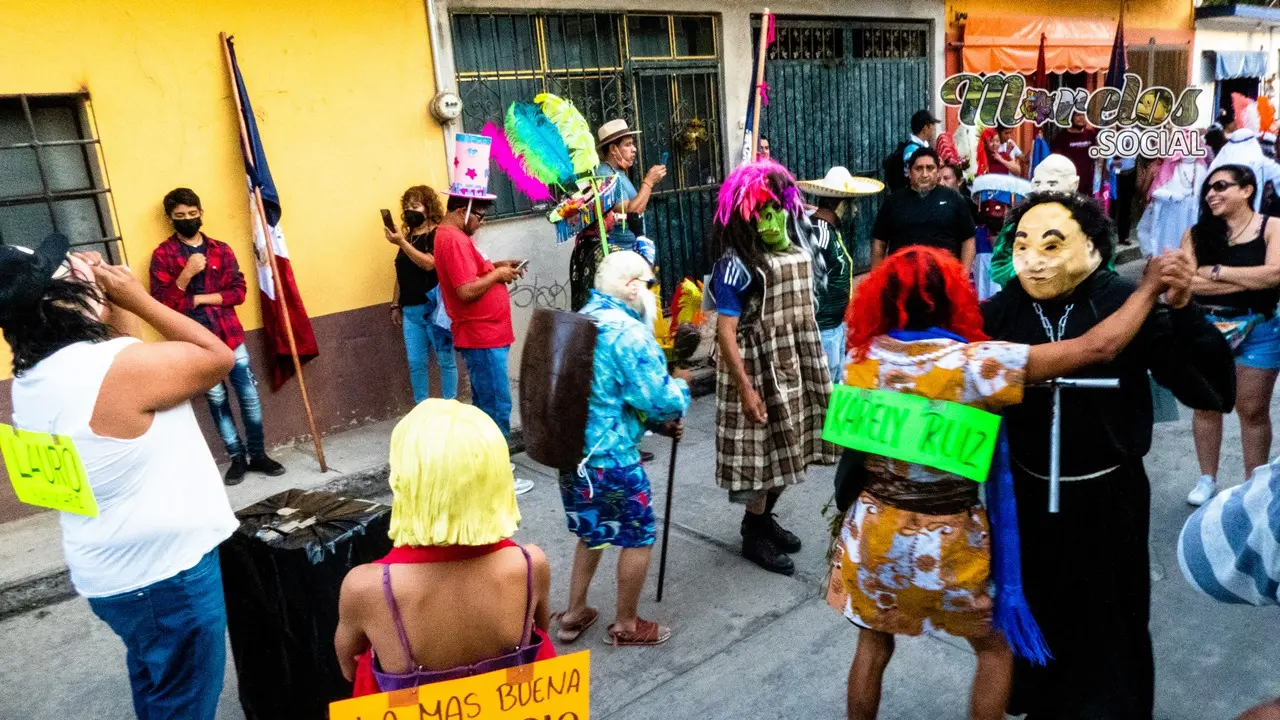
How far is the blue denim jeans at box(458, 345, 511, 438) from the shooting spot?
5398 mm

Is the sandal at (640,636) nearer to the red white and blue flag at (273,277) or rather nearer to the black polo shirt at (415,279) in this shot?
the black polo shirt at (415,279)

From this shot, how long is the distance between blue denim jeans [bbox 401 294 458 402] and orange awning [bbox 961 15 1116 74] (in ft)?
26.8

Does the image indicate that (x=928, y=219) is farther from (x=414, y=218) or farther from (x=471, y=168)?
(x=414, y=218)

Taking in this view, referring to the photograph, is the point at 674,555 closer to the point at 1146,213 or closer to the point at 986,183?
the point at 986,183

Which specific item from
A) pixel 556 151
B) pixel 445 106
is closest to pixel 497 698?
pixel 556 151

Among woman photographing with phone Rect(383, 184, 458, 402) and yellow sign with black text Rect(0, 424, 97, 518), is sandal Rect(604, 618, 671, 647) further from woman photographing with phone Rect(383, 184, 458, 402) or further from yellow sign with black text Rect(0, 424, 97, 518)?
woman photographing with phone Rect(383, 184, 458, 402)

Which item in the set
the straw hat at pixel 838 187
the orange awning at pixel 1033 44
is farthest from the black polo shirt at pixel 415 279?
the orange awning at pixel 1033 44

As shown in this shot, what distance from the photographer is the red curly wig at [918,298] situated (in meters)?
2.37

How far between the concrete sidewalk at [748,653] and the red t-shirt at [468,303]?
1.25 metres

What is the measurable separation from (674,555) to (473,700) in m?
2.56

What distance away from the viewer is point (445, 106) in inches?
252

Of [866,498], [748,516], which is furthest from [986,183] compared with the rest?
[866,498]

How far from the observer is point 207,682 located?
2576mm

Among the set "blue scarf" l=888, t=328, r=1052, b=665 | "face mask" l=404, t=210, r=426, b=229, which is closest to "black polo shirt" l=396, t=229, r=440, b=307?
"face mask" l=404, t=210, r=426, b=229
